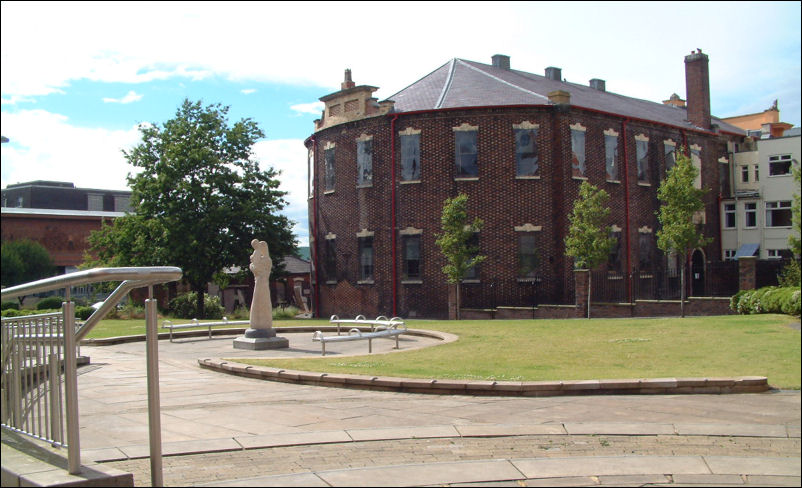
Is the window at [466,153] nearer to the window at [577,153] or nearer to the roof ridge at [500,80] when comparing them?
the roof ridge at [500,80]

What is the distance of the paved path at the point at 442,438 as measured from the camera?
20.0 ft

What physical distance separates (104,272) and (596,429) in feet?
16.8

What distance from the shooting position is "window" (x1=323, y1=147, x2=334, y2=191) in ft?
116

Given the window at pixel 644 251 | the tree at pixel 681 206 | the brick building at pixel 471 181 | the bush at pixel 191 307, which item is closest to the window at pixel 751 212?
the brick building at pixel 471 181

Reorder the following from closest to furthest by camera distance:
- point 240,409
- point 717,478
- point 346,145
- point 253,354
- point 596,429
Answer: point 717,478 < point 596,429 < point 240,409 < point 253,354 < point 346,145

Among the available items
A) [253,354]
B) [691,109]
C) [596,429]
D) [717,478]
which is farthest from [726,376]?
[691,109]

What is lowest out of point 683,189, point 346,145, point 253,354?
point 253,354

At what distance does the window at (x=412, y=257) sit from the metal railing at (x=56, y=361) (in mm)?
25718

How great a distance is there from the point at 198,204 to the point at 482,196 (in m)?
14.1

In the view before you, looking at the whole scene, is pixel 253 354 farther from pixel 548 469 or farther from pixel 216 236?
pixel 216 236

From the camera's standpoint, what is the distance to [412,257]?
105 ft

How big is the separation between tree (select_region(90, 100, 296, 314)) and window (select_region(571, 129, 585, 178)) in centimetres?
1458

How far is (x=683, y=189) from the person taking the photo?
83.5 feet

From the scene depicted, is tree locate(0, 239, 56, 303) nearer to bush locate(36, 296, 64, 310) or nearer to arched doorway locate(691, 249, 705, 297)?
bush locate(36, 296, 64, 310)
